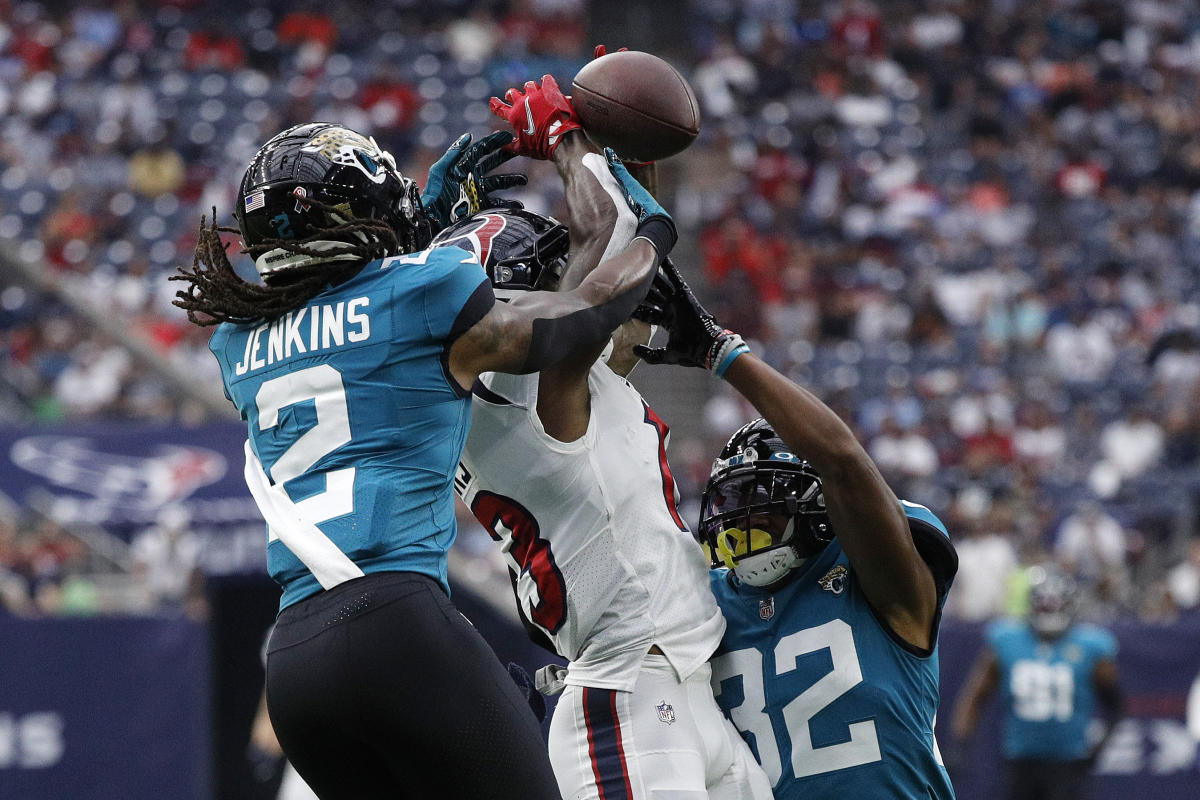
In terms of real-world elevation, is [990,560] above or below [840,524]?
below

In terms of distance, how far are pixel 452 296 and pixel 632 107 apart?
863 millimetres

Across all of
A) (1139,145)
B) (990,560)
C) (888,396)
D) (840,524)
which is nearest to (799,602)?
(840,524)

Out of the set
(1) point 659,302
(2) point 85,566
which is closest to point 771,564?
(1) point 659,302

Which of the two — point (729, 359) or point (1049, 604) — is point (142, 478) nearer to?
point (1049, 604)

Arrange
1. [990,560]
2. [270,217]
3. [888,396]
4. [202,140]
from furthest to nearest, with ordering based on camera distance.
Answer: [202,140] < [888,396] < [990,560] < [270,217]

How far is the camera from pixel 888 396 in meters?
13.6

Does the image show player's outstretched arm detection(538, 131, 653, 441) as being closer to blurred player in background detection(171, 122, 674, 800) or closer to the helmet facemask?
blurred player in background detection(171, 122, 674, 800)

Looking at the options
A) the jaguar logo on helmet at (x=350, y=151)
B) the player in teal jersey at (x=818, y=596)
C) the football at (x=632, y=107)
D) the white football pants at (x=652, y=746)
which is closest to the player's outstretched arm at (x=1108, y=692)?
the player in teal jersey at (x=818, y=596)

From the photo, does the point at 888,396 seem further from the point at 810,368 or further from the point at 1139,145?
the point at 1139,145

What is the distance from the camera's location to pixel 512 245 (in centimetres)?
327

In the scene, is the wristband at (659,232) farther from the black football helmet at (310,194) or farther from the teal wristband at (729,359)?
the black football helmet at (310,194)

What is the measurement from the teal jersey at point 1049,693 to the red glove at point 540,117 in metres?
6.18

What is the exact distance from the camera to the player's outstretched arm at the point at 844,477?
329cm

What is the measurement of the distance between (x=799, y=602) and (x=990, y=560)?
26.8 ft
